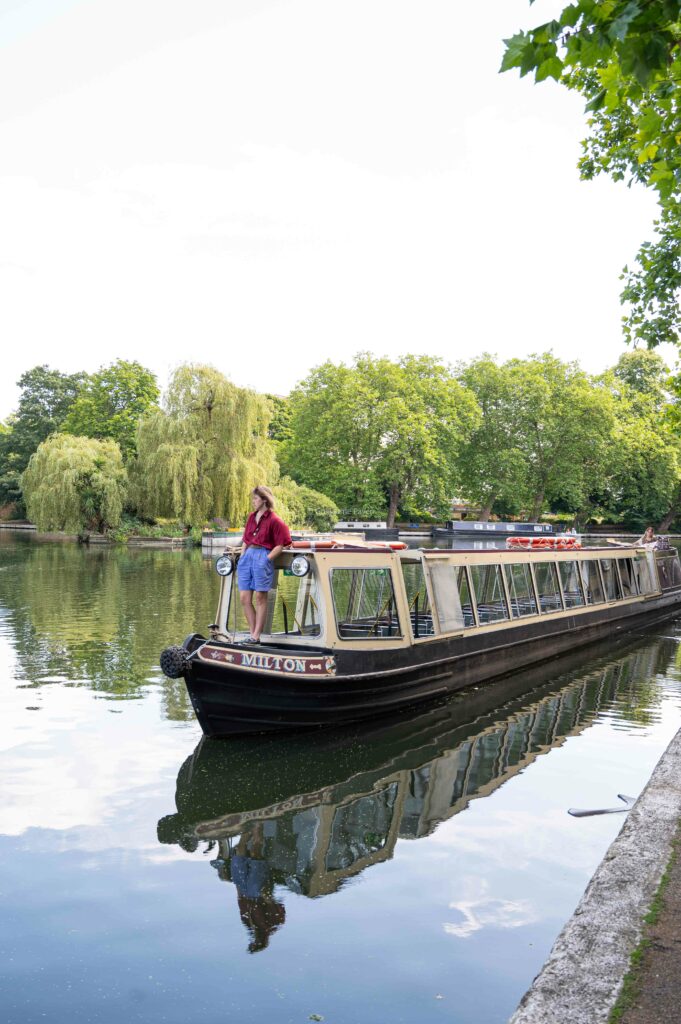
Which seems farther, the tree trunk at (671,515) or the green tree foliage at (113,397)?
the tree trunk at (671,515)

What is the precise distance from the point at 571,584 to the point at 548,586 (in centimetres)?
128

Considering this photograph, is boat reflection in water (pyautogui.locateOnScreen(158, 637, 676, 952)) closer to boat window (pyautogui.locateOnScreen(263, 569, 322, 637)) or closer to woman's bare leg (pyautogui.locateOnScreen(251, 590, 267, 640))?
woman's bare leg (pyautogui.locateOnScreen(251, 590, 267, 640))

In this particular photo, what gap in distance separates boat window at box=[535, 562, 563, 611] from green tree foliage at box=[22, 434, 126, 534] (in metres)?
31.0

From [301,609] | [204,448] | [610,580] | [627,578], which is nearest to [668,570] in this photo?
[627,578]

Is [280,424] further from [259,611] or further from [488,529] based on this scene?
[259,611]

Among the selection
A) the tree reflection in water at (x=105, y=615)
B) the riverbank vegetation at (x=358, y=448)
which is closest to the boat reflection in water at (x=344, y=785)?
the tree reflection in water at (x=105, y=615)

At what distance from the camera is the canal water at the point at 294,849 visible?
16.7ft

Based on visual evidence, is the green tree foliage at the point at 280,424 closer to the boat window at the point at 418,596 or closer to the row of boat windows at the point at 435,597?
the row of boat windows at the point at 435,597

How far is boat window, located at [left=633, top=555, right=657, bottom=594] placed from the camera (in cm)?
2295

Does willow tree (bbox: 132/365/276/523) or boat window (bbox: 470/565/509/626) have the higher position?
willow tree (bbox: 132/365/276/523)

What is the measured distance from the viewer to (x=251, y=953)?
5453mm

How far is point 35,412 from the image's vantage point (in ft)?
245

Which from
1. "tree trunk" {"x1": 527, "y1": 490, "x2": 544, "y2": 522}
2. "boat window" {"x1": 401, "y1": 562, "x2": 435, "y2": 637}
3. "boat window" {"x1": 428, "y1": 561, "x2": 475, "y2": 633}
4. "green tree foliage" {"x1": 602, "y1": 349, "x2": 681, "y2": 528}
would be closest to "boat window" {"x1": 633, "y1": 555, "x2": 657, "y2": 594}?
"boat window" {"x1": 428, "y1": 561, "x2": 475, "y2": 633}

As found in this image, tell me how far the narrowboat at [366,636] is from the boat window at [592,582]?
2.08 meters
